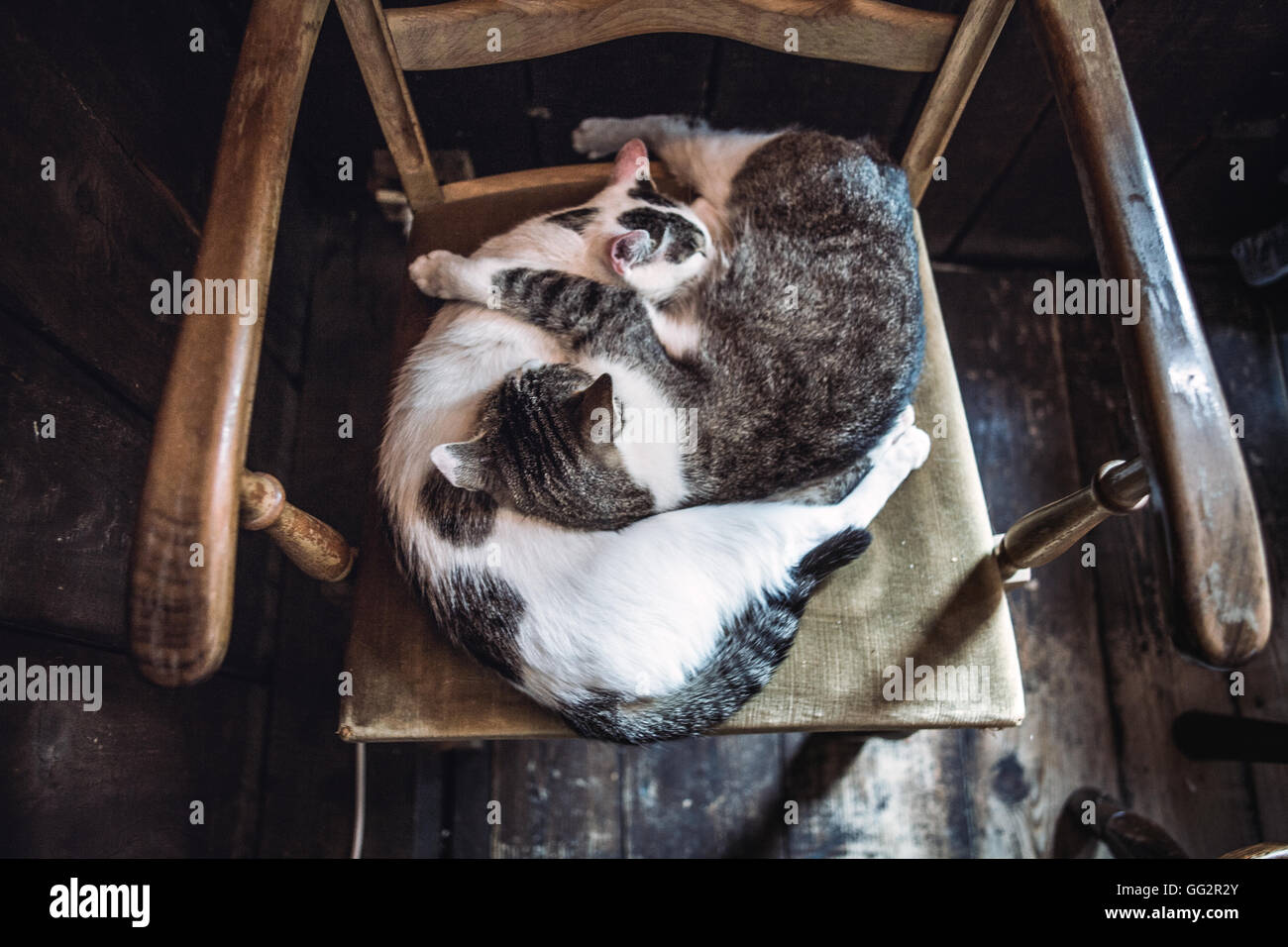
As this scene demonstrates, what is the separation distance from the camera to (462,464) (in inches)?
34.3

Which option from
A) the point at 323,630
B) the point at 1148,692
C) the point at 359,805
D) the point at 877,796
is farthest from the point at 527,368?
the point at 1148,692

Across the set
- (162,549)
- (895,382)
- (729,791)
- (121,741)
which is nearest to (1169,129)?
(895,382)

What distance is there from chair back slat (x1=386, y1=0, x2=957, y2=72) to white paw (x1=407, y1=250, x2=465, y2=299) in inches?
9.6

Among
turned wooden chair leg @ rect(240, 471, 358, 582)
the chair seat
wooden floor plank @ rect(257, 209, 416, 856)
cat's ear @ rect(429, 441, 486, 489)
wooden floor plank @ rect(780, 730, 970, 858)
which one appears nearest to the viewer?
turned wooden chair leg @ rect(240, 471, 358, 582)

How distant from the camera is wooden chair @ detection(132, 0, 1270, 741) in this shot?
2.08 ft

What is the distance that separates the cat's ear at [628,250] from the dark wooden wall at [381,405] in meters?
0.41

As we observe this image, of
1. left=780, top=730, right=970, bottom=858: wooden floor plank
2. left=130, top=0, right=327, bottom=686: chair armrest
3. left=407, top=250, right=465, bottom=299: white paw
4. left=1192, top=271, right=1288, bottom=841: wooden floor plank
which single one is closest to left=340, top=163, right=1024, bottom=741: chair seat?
left=407, top=250, right=465, bottom=299: white paw

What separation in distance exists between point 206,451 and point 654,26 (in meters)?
0.76

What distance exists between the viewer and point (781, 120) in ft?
4.42

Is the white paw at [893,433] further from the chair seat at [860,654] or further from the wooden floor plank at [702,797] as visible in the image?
the wooden floor plank at [702,797]

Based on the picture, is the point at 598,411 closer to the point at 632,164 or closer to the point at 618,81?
the point at 632,164

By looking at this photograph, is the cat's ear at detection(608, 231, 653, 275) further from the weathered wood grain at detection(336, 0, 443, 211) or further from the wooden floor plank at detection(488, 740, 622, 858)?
the wooden floor plank at detection(488, 740, 622, 858)

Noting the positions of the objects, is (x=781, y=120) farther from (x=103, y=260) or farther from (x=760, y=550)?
(x=103, y=260)

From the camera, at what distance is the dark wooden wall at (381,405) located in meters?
0.91
